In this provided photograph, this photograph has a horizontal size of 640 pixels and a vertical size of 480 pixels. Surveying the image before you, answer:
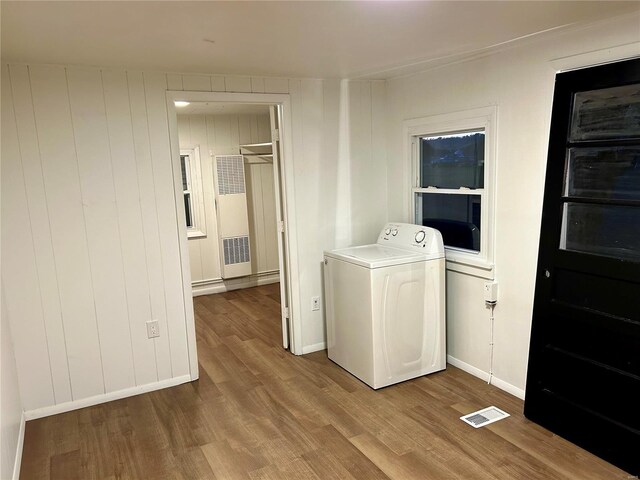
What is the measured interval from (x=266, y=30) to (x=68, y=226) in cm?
180

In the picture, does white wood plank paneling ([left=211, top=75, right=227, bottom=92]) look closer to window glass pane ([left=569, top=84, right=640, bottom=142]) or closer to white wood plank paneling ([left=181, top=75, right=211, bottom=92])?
white wood plank paneling ([left=181, top=75, right=211, bottom=92])

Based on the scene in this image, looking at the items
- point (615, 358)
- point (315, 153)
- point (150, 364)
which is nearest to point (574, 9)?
point (615, 358)

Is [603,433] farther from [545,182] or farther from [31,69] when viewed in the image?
[31,69]

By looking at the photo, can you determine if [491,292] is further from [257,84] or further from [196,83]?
[196,83]

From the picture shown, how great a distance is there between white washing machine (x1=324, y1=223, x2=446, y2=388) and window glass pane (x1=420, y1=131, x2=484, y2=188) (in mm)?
440

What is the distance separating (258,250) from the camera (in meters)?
6.21

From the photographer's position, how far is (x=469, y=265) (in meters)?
3.39

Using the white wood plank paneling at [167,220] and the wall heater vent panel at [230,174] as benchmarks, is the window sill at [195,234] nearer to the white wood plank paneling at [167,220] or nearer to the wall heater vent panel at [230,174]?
the wall heater vent panel at [230,174]

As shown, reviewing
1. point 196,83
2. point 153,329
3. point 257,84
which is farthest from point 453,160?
point 153,329

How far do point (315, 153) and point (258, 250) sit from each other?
2.61m

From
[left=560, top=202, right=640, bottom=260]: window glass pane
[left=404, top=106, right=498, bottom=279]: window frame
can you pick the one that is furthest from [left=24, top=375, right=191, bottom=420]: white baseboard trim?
[left=560, top=202, right=640, bottom=260]: window glass pane

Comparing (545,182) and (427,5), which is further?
(545,182)

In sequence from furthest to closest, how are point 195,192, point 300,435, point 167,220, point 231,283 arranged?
point 231,283
point 195,192
point 167,220
point 300,435

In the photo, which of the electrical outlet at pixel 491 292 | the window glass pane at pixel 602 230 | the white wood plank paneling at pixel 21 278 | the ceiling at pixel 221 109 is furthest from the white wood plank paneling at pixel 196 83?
the window glass pane at pixel 602 230
